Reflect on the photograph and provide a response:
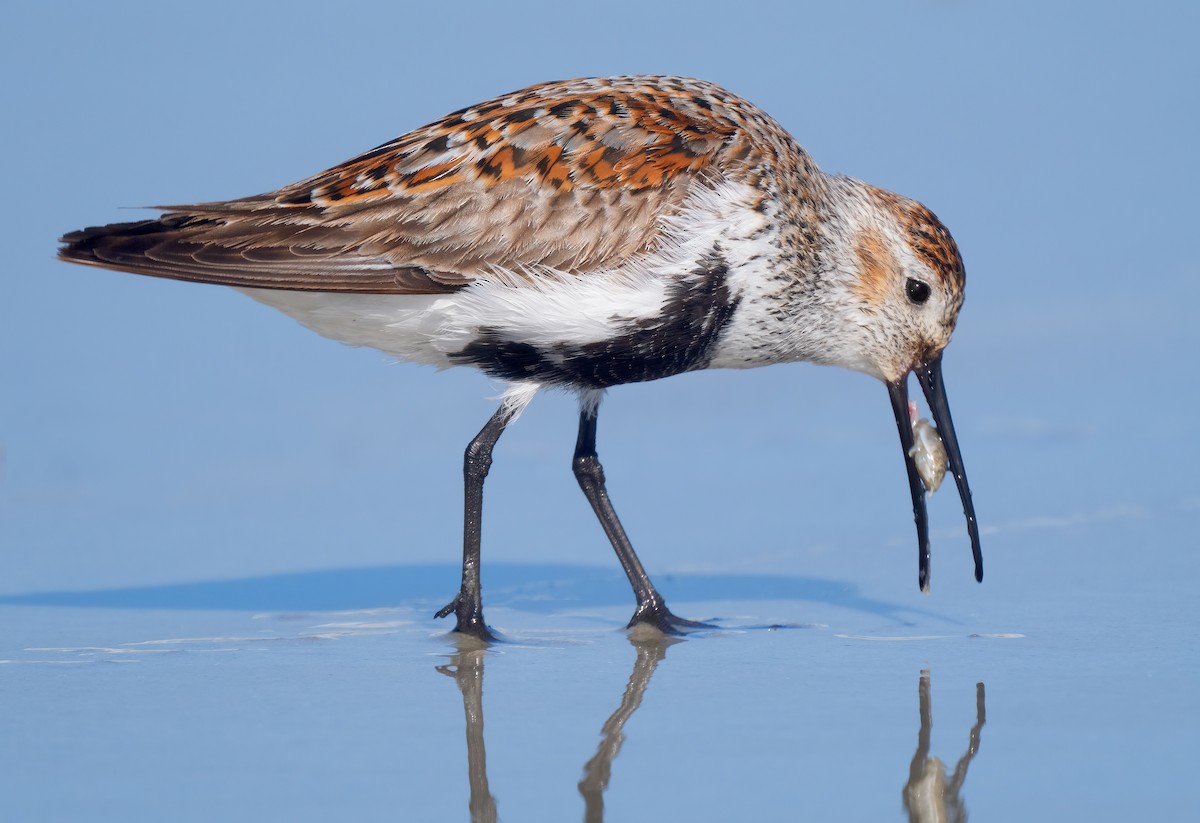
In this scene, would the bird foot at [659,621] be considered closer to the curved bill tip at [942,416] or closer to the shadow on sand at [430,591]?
the shadow on sand at [430,591]

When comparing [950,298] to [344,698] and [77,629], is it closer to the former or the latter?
[344,698]

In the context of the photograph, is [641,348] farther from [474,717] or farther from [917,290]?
[474,717]

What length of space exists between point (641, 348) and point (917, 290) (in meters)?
1.52

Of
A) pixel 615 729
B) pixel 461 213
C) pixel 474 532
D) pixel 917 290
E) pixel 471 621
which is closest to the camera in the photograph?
pixel 615 729

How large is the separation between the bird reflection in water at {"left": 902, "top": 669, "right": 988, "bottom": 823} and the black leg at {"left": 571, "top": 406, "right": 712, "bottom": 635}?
78.2 inches

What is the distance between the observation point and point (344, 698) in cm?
615

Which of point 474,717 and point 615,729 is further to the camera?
point 474,717

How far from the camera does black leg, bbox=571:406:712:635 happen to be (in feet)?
24.9

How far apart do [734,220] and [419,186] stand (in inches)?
55.5

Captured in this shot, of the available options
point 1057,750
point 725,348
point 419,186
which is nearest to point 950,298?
point 725,348

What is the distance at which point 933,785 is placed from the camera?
509 cm

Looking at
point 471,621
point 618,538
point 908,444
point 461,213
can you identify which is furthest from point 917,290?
point 471,621

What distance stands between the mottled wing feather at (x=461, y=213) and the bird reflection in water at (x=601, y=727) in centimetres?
167

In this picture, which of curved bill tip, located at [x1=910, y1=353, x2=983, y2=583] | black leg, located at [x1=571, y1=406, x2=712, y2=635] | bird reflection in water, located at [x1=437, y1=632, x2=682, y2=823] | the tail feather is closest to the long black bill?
curved bill tip, located at [x1=910, y1=353, x2=983, y2=583]
